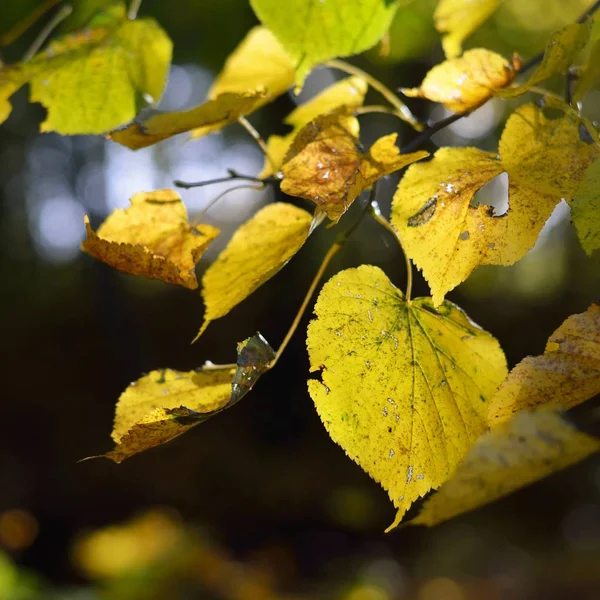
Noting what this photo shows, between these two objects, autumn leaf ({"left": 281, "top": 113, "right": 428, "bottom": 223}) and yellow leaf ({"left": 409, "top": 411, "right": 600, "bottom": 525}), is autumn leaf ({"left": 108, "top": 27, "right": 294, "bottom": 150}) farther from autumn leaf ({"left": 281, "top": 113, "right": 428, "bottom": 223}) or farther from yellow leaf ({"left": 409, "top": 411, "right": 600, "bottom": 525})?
yellow leaf ({"left": 409, "top": 411, "right": 600, "bottom": 525})

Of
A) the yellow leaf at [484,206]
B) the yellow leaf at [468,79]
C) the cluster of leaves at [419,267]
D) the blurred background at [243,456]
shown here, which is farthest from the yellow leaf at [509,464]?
the blurred background at [243,456]

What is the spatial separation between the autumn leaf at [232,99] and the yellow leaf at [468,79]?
0.42 ft

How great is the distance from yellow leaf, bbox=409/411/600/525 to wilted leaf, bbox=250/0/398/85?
35 centimetres

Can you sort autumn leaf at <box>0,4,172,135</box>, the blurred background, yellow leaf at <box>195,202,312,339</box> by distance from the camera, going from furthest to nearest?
1. the blurred background
2. autumn leaf at <box>0,4,172,135</box>
3. yellow leaf at <box>195,202,312,339</box>

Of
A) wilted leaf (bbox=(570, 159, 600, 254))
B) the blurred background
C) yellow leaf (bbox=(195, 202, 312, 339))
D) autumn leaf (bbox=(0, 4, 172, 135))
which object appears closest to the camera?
wilted leaf (bbox=(570, 159, 600, 254))

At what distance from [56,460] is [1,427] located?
0.85 meters

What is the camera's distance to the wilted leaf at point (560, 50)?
1.31ft

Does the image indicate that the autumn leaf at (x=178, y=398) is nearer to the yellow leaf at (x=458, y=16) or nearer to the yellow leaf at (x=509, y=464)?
the yellow leaf at (x=509, y=464)

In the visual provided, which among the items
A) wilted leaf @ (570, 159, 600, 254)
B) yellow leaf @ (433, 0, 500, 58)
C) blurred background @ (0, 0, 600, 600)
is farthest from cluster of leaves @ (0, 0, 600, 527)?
blurred background @ (0, 0, 600, 600)

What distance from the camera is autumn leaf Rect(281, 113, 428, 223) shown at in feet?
1.28

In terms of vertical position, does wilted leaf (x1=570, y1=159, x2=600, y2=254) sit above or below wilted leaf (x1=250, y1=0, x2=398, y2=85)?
below

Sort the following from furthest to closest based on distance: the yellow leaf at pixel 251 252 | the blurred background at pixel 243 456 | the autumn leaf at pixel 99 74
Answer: the blurred background at pixel 243 456 < the autumn leaf at pixel 99 74 < the yellow leaf at pixel 251 252

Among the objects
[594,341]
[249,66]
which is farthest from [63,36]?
[594,341]

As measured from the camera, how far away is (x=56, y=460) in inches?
237
